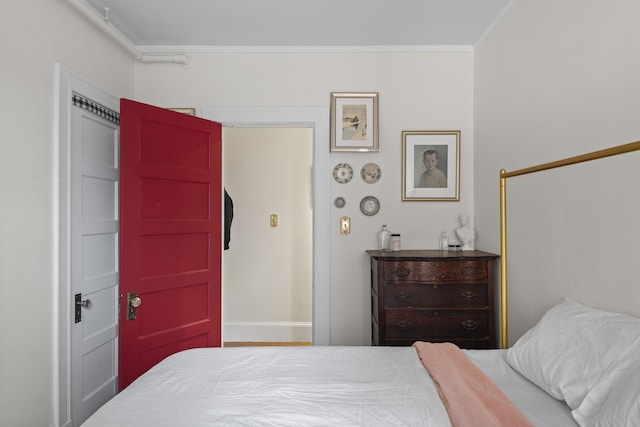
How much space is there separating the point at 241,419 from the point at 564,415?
1019 mm

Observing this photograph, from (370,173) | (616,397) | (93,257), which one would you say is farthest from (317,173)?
(616,397)

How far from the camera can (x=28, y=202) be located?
1970 millimetres

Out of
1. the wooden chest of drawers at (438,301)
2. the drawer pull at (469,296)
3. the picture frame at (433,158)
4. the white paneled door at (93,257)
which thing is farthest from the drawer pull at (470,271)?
the white paneled door at (93,257)

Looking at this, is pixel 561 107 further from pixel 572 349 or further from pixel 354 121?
pixel 354 121

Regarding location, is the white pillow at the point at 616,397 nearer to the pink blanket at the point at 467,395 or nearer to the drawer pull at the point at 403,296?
the pink blanket at the point at 467,395

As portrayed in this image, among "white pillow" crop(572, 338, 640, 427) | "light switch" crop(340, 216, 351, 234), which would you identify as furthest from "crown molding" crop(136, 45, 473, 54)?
"white pillow" crop(572, 338, 640, 427)

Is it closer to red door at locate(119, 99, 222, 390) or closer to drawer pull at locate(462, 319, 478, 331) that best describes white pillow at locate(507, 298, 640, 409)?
drawer pull at locate(462, 319, 478, 331)

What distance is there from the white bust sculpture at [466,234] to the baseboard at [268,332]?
2.02 meters

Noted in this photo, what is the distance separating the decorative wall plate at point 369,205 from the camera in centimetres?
313

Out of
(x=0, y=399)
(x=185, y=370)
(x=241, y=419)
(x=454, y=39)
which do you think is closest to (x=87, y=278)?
(x=0, y=399)

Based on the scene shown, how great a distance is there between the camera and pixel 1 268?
71.1 inches

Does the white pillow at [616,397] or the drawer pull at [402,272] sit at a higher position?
the drawer pull at [402,272]

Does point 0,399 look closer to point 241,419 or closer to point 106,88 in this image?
point 241,419

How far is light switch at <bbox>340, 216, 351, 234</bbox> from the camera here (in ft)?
10.3
